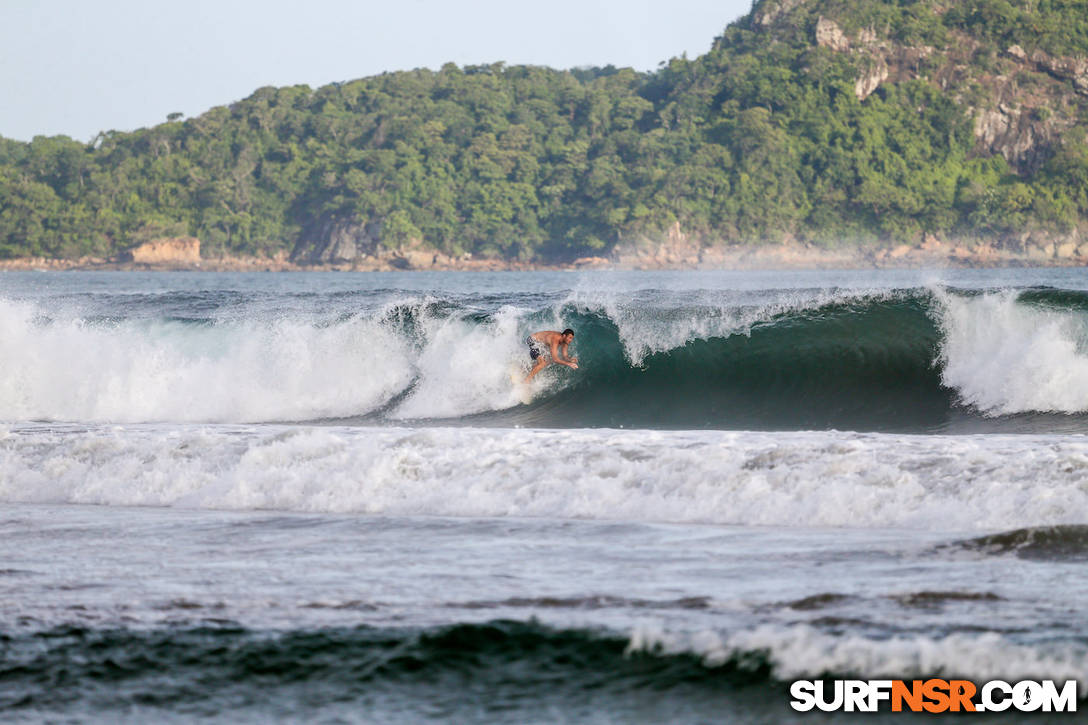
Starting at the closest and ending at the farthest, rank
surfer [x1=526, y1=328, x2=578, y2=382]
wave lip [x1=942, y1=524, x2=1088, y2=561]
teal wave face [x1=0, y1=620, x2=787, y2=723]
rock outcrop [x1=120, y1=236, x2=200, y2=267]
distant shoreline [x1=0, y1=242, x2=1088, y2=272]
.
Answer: teal wave face [x1=0, y1=620, x2=787, y2=723] < wave lip [x1=942, y1=524, x2=1088, y2=561] < surfer [x1=526, y1=328, x2=578, y2=382] < distant shoreline [x1=0, y1=242, x2=1088, y2=272] < rock outcrop [x1=120, y1=236, x2=200, y2=267]

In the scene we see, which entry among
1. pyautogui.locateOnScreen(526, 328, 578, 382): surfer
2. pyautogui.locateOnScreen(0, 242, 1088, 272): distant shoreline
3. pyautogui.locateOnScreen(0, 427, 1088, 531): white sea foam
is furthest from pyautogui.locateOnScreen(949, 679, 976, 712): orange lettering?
pyautogui.locateOnScreen(0, 242, 1088, 272): distant shoreline

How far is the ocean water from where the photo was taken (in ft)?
15.2

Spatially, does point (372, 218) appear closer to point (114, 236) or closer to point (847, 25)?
point (114, 236)

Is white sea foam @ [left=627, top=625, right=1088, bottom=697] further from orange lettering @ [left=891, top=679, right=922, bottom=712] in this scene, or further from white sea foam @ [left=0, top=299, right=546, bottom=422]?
white sea foam @ [left=0, top=299, right=546, bottom=422]

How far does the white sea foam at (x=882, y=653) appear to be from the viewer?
447cm

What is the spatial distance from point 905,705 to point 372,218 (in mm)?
110176

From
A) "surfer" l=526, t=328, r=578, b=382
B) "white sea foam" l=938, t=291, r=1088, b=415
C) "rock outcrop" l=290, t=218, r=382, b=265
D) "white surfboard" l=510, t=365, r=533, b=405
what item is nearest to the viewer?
"white sea foam" l=938, t=291, r=1088, b=415

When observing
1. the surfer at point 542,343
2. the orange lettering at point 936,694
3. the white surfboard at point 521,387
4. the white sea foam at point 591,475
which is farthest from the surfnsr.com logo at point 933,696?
the white surfboard at point 521,387

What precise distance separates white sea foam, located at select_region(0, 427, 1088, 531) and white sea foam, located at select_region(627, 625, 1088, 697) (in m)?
2.76

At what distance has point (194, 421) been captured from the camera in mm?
15820

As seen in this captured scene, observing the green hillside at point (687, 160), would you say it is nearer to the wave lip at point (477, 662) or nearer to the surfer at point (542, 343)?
the surfer at point (542, 343)

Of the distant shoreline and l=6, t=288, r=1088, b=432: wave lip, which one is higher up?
the distant shoreline

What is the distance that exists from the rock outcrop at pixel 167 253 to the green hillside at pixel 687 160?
1280mm

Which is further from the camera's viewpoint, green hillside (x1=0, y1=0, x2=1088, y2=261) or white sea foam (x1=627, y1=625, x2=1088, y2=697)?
green hillside (x1=0, y1=0, x2=1088, y2=261)
